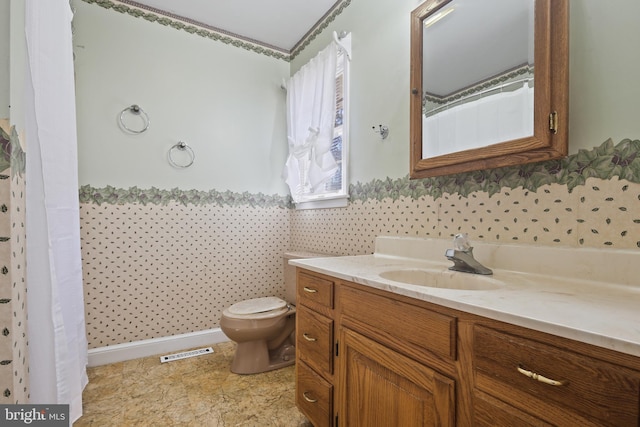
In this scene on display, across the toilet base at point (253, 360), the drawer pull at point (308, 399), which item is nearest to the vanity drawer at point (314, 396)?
the drawer pull at point (308, 399)

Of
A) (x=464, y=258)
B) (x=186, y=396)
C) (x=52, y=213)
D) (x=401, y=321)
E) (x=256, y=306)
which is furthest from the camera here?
(x=256, y=306)

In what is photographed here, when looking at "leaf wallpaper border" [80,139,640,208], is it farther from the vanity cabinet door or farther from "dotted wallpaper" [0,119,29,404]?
"dotted wallpaper" [0,119,29,404]

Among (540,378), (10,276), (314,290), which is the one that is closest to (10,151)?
(10,276)

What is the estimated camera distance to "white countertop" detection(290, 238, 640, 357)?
1.83 feet

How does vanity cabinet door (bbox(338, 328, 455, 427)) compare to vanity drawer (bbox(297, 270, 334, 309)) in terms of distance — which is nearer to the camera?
vanity cabinet door (bbox(338, 328, 455, 427))

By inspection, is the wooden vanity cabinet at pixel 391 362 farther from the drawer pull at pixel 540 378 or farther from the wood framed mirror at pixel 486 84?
the wood framed mirror at pixel 486 84

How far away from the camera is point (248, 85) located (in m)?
2.61

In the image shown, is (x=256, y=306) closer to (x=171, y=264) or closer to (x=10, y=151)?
(x=171, y=264)

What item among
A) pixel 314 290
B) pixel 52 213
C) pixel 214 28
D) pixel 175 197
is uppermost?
pixel 214 28

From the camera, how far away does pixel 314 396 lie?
1.34 meters

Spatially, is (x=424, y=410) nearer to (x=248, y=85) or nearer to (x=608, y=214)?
(x=608, y=214)

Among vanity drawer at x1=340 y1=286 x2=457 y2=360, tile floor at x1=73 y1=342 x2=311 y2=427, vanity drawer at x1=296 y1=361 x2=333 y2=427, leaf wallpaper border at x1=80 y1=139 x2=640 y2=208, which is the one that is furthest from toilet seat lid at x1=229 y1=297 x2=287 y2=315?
vanity drawer at x1=340 y1=286 x2=457 y2=360

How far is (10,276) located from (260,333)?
1.38 metres

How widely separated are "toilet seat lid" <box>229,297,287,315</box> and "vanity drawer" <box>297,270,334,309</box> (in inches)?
26.2
